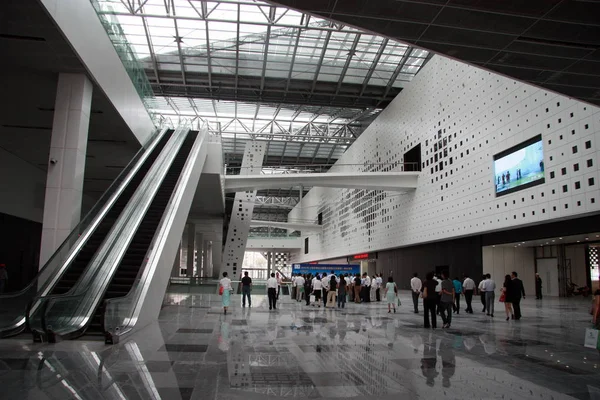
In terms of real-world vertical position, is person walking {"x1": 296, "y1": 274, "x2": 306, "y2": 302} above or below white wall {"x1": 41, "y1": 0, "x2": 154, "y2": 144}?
below

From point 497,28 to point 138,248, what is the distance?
33.5 ft

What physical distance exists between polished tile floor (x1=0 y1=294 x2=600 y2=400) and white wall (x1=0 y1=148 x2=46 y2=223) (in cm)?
1494

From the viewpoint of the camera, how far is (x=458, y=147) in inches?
1053

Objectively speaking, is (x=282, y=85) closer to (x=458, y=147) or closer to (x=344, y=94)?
(x=344, y=94)

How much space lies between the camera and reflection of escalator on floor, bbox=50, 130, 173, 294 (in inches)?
420

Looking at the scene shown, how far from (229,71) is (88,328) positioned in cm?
3030

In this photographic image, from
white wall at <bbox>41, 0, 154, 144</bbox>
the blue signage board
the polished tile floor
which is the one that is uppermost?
white wall at <bbox>41, 0, 154, 144</bbox>

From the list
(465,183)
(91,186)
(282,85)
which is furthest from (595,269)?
(91,186)

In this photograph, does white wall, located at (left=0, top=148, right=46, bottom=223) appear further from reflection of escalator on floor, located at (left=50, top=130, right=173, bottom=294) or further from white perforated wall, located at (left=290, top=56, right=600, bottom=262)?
white perforated wall, located at (left=290, top=56, right=600, bottom=262)

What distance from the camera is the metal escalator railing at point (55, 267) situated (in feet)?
29.4

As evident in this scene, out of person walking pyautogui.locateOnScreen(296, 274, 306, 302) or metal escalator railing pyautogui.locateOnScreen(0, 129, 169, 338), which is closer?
metal escalator railing pyautogui.locateOnScreen(0, 129, 169, 338)

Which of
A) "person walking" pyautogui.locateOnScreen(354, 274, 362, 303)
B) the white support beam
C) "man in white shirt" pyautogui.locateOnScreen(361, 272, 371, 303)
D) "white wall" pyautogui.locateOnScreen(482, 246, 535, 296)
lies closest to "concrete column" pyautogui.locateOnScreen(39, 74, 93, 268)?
"person walking" pyautogui.locateOnScreen(354, 274, 362, 303)

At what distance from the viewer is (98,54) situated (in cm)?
1445

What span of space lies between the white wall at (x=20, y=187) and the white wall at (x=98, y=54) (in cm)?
628
